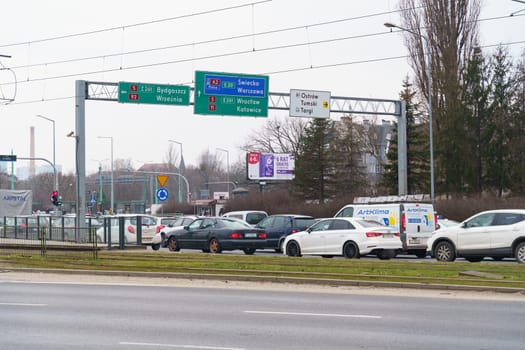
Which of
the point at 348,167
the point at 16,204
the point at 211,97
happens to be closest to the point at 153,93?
the point at 211,97

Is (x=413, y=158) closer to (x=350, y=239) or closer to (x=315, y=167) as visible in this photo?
(x=315, y=167)

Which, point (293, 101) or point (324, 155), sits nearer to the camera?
point (293, 101)

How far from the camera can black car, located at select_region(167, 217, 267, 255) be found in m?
30.4

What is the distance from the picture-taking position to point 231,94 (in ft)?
127

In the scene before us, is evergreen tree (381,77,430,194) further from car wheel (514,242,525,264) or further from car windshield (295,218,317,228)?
car wheel (514,242,525,264)

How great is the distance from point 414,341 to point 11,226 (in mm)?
33057

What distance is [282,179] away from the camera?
253 ft

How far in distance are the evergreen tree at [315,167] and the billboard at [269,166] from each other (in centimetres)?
1067

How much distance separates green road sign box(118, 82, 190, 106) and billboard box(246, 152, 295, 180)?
36619 millimetres

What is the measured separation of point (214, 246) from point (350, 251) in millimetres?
6641

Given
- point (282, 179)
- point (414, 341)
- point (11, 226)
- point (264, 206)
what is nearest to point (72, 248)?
point (11, 226)

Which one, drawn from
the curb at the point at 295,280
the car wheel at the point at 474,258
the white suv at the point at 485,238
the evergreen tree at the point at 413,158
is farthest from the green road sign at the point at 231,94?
the evergreen tree at the point at 413,158

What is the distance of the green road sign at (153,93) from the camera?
3728 cm

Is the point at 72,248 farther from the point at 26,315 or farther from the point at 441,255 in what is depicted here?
the point at 26,315
